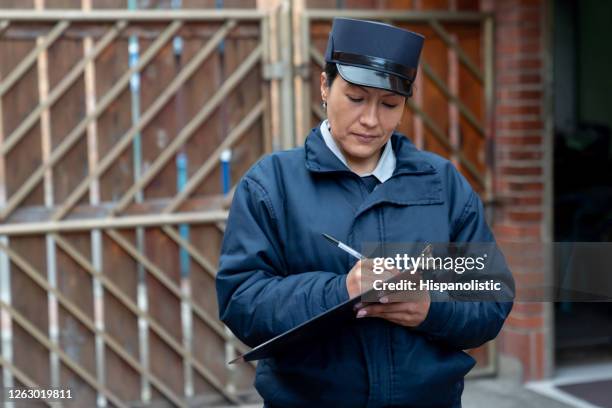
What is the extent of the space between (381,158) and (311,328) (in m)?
0.55

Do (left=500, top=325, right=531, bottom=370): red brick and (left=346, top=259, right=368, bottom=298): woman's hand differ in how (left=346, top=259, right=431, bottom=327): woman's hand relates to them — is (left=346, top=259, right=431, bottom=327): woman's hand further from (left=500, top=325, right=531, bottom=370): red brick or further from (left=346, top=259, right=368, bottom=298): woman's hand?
(left=500, top=325, right=531, bottom=370): red brick

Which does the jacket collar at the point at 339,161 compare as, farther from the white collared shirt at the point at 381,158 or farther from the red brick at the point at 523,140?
the red brick at the point at 523,140

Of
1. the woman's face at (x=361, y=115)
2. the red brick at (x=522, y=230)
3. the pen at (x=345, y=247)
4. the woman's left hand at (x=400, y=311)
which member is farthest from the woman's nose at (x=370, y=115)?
the red brick at (x=522, y=230)

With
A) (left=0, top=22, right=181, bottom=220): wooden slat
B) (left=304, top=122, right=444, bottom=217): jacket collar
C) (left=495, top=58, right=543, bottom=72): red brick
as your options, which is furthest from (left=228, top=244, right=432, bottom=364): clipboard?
(left=495, top=58, right=543, bottom=72): red brick

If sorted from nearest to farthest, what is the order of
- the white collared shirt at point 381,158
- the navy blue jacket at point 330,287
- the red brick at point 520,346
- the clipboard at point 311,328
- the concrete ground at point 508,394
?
the clipboard at point 311,328 < the navy blue jacket at point 330,287 < the white collared shirt at point 381,158 < the concrete ground at point 508,394 < the red brick at point 520,346

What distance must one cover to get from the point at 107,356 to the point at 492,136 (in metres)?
2.60

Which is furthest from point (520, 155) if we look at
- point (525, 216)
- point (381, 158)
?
point (381, 158)

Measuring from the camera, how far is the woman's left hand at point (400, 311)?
1.80m

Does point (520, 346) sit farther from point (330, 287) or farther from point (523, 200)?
point (330, 287)

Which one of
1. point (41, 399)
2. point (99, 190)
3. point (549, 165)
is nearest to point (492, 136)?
point (549, 165)

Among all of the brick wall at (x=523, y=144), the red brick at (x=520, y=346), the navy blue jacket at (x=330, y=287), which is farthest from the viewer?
the red brick at (x=520, y=346)

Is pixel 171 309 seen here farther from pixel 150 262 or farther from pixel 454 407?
pixel 454 407

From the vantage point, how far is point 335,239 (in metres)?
1.91

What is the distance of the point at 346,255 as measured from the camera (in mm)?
1962
